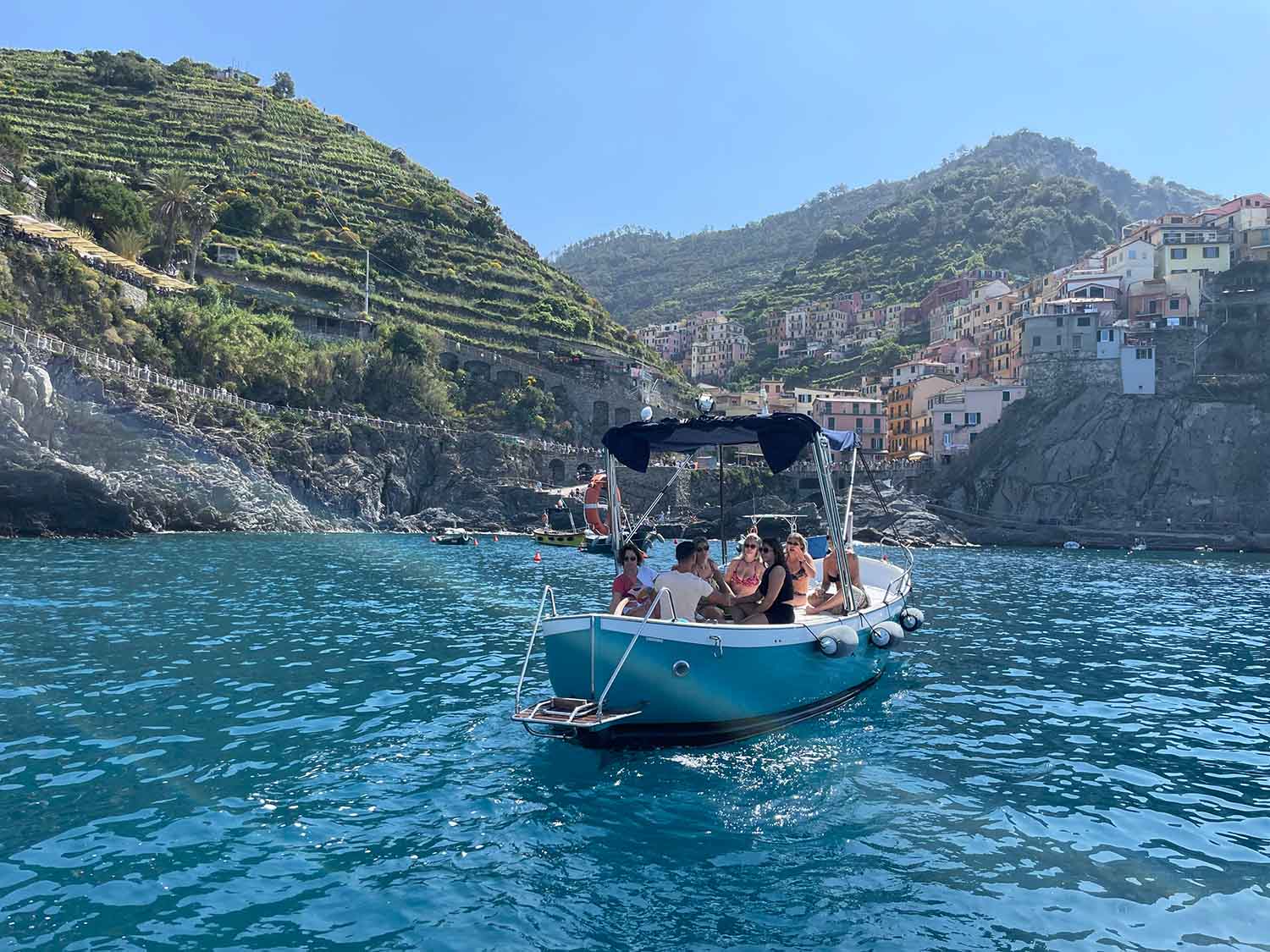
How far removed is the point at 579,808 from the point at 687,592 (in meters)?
3.41

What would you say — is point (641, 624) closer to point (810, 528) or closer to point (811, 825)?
point (811, 825)

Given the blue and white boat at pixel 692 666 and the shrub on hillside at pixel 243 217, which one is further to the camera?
the shrub on hillside at pixel 243 217

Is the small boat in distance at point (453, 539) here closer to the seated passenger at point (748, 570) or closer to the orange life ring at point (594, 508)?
the orange life ring at point (594, 508)

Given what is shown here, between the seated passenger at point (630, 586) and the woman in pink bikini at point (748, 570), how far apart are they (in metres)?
1.88

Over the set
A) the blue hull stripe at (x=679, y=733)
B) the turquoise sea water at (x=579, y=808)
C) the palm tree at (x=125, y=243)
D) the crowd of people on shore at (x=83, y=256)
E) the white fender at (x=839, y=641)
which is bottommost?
the turquoise sea water at (x=579, y=808)

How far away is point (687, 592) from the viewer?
11484 mm

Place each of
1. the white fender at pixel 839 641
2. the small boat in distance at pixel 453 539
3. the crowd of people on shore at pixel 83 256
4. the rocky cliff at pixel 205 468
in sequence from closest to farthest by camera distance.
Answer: the white fender at pixel 839 641 → the rocky cliff at pixel 205 468 → the small boat in distance at pixel 453 539 → the crowd of people on shore at pixel 83 256

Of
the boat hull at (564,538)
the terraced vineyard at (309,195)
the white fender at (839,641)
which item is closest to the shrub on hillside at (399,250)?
the terraced vineyard at (309,195)

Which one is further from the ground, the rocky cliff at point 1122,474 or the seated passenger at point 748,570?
the rocky cliff at point 1122,474

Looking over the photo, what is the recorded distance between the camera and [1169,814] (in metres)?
9.14

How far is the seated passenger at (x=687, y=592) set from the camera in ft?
37.4

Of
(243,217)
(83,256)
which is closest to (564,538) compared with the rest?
(83,256)

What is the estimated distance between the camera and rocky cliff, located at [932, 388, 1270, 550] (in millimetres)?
67750

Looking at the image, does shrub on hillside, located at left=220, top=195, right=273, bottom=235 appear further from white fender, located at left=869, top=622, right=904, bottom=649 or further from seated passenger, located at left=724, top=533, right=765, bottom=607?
white fender, located at left=869, top=622, right=904, bottom=649
